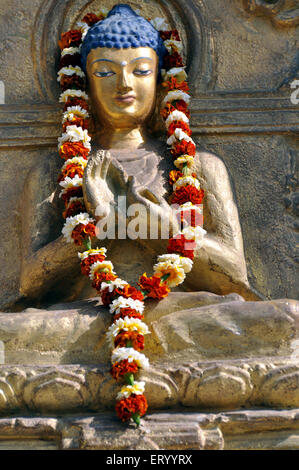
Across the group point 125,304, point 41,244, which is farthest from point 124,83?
point 125,304

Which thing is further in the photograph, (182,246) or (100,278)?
(182,246)

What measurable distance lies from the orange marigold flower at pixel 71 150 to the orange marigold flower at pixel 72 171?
83 millimetres

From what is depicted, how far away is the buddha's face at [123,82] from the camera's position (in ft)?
17.4

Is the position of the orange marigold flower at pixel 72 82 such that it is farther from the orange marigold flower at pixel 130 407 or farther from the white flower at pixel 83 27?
the orange marigold flower at pixel 130 407

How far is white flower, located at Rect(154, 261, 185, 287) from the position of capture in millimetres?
4582

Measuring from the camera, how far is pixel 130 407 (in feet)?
13.1

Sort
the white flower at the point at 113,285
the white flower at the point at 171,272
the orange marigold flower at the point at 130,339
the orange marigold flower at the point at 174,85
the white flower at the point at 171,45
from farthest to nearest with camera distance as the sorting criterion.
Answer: the white flower at the point at 171,45, the orange marigold flower at the point at 174,85, the white flower at the point at 171,272, the white flower at the point at 113,285, the orange marigold flower at the point at 130,339

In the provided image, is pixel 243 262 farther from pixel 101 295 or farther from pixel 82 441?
pixel 82 441

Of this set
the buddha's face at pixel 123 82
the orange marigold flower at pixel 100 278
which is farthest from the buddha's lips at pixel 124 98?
the orange marigold flower at pixel 100 278

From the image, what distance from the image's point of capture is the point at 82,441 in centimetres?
396

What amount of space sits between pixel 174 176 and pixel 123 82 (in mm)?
642

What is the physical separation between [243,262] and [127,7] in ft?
5.77

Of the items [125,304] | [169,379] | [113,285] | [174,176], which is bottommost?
[169,379]

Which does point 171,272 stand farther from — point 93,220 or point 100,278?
point 93,220
